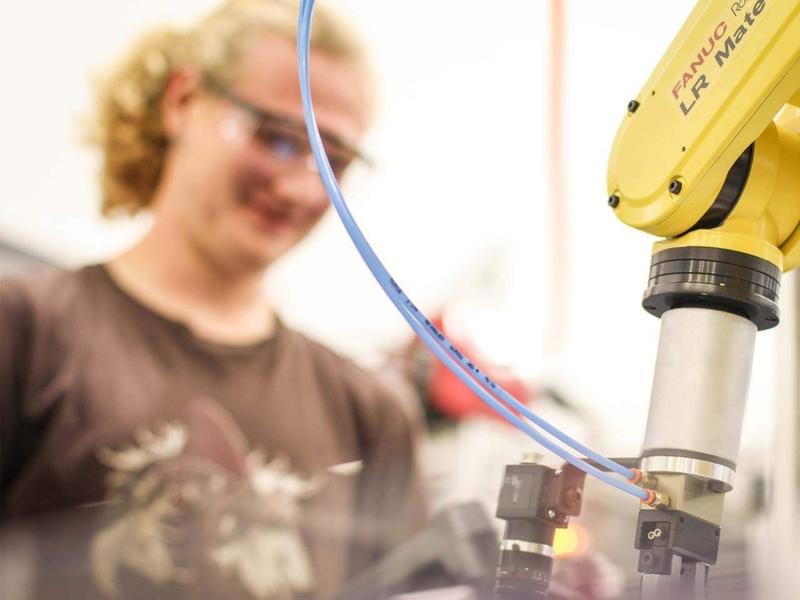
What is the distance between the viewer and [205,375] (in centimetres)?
138

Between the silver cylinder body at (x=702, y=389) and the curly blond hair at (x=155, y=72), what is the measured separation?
44.8 inches

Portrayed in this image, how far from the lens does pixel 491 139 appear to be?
5.27 ft

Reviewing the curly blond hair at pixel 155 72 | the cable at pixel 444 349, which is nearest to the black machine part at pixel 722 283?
the cable at pixel 444 349

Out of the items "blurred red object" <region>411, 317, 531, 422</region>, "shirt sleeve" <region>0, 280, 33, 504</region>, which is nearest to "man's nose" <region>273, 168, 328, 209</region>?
"blurred red object" <region>411, 317, 531, 422</region>

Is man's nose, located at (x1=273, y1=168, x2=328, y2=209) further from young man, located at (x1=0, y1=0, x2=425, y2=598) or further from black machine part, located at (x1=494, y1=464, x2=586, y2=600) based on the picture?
black machine part, located at (x1=494, y1=464, x2=586, y2=600)

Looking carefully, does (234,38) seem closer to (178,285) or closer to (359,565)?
(178,285)

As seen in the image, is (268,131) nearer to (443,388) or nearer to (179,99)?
(179,99)

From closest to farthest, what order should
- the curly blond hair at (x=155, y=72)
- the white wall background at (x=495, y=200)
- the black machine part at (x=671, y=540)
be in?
the black machine part at (x=671, y=540)
the curly blond hair at (x=155, y=72)
the white wall background at (x=495, y=200)

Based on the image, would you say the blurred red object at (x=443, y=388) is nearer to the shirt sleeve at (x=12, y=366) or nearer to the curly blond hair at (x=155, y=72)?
the curly blond hair at (x=155, y=72)

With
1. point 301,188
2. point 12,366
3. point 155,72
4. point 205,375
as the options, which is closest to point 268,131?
point 301,188

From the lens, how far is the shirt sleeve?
122cm

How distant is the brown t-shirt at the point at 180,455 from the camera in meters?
1.24

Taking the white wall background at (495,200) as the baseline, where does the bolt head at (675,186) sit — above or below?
below

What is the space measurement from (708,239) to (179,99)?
1188mm
